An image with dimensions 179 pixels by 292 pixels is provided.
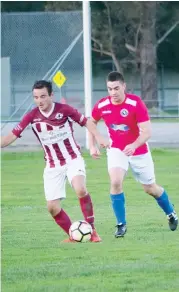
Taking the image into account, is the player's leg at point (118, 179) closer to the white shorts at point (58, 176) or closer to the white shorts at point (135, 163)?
the white shorts at point (135, 163)

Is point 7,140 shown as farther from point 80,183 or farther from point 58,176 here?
point 80,183

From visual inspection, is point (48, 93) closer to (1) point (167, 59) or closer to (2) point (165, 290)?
(2) point (165, 290)

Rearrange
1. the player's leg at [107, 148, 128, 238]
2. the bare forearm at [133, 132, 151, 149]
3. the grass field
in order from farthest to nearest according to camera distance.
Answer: the player's leg at [107, 148, 128, 238] < the bare forearm at [133, 132, 151, 149] < the grass field

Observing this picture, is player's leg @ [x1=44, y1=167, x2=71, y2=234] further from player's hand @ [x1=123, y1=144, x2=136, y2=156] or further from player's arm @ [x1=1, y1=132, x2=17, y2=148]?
player's hand @ [x1=123, y1=144, x2=136, y2=156]

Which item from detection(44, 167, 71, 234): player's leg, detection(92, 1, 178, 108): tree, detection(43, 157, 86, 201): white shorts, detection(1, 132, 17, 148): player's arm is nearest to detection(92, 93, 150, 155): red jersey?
detection(43, 157, 86, 201): white shorts

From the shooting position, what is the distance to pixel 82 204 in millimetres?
10852

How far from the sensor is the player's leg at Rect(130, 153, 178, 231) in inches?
453

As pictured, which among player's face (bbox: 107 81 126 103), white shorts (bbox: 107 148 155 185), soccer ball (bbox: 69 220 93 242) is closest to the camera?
soccer ball (bbox: 69 220 93 242)

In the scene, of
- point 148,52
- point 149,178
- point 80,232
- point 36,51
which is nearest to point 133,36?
point 148,52

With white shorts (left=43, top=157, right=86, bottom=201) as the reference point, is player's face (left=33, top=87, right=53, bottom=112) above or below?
above

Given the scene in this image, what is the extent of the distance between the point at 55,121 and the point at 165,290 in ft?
11.2

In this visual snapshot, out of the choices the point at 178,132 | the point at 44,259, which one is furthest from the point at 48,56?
the point at 44,259

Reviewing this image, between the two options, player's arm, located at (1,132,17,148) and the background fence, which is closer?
player's arm, located at (1,132,17,148)

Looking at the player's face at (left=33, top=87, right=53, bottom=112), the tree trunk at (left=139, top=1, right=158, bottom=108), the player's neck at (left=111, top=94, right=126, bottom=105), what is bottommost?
the tree trunk at (left=139, top=1, right=158, bottom=108)
